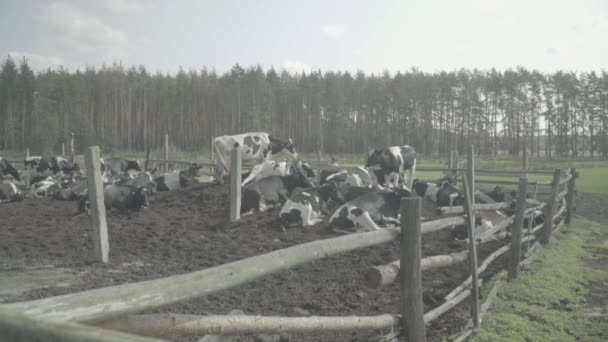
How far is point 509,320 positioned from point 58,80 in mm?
54865

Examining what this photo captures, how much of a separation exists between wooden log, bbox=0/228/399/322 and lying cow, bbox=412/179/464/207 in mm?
9348

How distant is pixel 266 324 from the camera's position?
267cm

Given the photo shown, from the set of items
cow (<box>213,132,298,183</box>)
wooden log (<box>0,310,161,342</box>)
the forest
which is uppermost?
the forest

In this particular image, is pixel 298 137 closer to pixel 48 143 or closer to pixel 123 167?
pixel 48 143

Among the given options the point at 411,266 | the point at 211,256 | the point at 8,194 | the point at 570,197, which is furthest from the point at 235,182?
the point at 570,197

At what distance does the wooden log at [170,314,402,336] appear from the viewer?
2.33 m

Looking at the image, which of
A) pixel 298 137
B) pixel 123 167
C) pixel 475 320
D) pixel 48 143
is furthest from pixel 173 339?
pixel 298 137

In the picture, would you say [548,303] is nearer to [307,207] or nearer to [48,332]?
[307,207]

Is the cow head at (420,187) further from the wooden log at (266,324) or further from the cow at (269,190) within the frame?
the wooden log at (266,324)

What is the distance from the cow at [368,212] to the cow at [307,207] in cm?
56

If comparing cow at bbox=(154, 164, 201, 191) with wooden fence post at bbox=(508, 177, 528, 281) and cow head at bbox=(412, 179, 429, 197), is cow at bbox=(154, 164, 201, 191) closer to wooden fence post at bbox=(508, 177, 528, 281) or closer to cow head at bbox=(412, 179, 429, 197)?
cow head at bbox=(412, 179, 429, 197)

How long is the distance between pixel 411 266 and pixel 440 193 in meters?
9.08

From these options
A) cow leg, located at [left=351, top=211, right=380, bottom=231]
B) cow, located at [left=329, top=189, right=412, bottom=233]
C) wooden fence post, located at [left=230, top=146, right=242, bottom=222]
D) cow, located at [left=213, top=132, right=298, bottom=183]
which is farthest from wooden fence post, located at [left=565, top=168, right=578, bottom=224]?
wooden fence post, located at [left=230, top=146, right=242, bottom=222]

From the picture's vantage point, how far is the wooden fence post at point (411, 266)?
3639 mm
